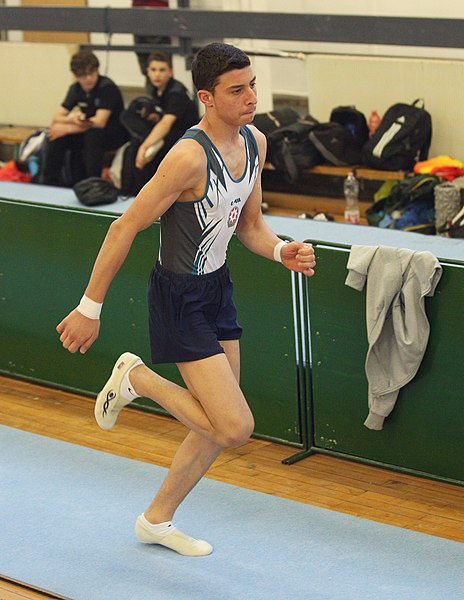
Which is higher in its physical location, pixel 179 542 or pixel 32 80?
pixel 32 80

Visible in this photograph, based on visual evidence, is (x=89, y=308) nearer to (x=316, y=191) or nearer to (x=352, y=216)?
(x=352, y=216)

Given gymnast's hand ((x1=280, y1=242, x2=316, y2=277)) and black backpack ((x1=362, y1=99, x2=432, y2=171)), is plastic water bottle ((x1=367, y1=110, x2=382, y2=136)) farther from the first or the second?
gymnast's hand ((x1=280, y1=242, x2=316, y2=277))

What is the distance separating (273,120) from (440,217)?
2109mm

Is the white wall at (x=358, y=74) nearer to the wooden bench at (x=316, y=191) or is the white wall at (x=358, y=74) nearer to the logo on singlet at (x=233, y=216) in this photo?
the wooden bench at (x=316, y=191)

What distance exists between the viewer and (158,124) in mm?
9133

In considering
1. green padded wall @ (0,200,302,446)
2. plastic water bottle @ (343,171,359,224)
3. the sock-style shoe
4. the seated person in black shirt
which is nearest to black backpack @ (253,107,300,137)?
the seated person in black shirt

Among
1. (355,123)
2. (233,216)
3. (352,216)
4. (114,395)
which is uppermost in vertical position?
(355,123)

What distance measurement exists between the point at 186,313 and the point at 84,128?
615 cm

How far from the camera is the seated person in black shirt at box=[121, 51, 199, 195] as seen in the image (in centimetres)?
912

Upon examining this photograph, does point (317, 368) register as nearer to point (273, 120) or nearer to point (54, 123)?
point (273, 120)

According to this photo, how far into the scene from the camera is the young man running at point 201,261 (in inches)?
148

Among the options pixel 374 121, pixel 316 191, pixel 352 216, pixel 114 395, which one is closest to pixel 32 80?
pixel 316 191

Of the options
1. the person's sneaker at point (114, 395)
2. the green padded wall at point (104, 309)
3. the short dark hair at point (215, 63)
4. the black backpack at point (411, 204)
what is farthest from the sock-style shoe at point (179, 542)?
the black backpack at point (411, 204)

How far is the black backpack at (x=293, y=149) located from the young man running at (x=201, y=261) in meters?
5.11
